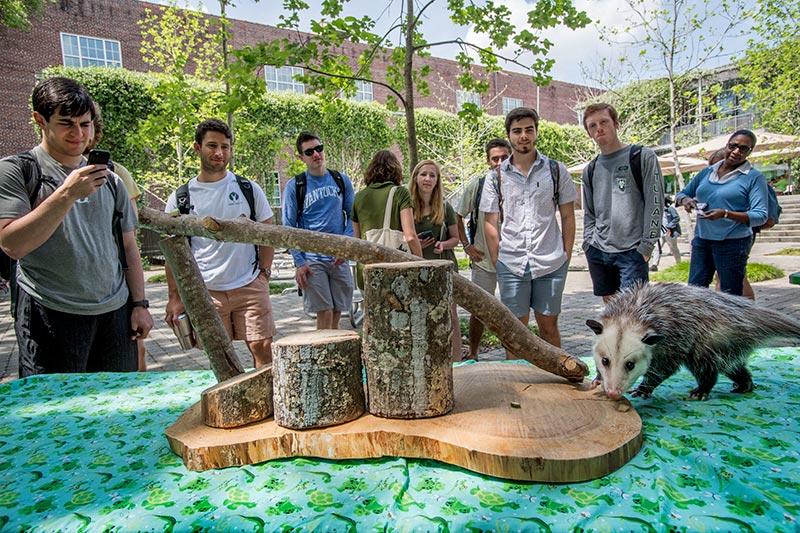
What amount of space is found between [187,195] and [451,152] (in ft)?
59.1

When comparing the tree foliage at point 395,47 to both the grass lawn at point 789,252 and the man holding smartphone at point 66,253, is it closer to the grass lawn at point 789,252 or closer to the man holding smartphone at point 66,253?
the man holding smartphone at point 66,253

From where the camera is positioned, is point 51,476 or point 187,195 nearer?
point 51,476

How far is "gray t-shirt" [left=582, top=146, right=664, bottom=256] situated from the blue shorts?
0.39 metres

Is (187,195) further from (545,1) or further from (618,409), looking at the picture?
(545,1)

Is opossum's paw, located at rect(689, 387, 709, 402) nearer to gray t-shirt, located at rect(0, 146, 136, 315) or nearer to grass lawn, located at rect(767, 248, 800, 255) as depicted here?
gray t-shirt, located at rect(0, 146, 136, 315)

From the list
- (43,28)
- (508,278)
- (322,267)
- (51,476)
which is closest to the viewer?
(51,476)

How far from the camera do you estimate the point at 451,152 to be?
20406 mm

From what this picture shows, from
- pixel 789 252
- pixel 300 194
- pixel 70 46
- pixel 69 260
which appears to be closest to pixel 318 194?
pixel 300 194

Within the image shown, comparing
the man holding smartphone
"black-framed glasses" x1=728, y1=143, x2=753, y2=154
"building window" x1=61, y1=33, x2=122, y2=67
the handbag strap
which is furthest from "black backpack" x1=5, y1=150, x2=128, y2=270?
"building window" x1=61, y1=33, x2=122, y2=67

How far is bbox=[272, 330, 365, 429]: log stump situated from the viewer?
60.2 inches

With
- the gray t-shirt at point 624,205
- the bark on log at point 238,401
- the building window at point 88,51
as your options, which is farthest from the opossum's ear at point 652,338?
the building window at point 88,51

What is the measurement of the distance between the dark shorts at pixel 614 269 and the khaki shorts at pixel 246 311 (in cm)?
241

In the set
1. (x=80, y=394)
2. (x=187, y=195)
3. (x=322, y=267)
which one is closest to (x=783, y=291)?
(x=322, y=267)

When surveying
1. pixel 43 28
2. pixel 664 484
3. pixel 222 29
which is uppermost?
pixel 43 28
